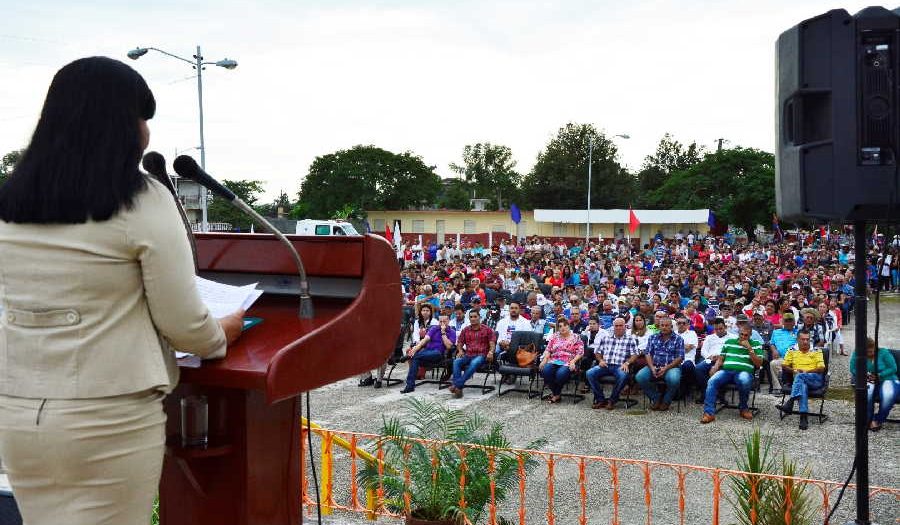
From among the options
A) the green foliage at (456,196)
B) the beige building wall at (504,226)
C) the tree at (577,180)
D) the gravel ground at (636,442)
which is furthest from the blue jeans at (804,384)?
the green foliage at (456,196)

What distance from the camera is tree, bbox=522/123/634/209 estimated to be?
64312 mm

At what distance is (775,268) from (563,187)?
4196 cm

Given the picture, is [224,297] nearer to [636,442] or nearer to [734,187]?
[636,442]

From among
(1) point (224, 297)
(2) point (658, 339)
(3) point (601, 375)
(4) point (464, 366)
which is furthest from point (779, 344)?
(1) point (224, 297)

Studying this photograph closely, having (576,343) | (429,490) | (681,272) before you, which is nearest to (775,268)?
(681,272)

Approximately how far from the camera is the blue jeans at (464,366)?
438 inches

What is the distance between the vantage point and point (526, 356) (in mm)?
11164

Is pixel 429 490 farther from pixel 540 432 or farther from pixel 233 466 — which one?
pixel 540 432

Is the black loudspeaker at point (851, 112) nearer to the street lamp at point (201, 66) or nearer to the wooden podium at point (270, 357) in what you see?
the wooden podium at point (270, 357)

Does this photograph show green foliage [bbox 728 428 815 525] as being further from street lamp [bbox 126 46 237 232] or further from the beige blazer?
street lamp [bbox 126 46 237 232]

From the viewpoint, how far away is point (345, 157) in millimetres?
66188

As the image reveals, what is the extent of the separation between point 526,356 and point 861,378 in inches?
316

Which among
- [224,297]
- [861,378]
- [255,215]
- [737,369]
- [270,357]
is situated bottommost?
[737,369]

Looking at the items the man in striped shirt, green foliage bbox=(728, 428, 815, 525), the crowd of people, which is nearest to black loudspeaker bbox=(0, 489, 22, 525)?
green foliage bbox=(728, 428, 815, 525)
